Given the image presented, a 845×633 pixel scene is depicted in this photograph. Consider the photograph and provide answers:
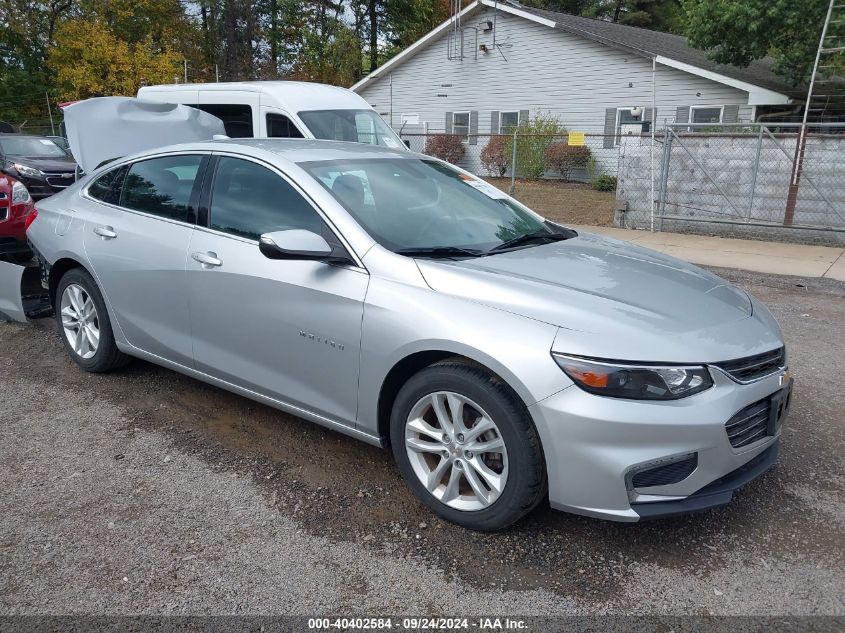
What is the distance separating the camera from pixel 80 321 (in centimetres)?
473

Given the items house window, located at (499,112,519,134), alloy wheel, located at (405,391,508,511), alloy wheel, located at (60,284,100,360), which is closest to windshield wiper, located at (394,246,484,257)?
alloy wheel, located at (405,391,508,511)

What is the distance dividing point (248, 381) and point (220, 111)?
833 centimetres

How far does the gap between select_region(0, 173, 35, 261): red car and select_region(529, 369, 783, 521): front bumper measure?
5.43m

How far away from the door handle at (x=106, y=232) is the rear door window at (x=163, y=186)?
180 millimetres

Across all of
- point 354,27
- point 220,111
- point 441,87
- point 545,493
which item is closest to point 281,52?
point 354,27

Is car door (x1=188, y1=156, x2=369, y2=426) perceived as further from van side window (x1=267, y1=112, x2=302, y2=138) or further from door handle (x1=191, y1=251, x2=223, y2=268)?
van side window (x1=267, y1=112, x2=302, y2=138)

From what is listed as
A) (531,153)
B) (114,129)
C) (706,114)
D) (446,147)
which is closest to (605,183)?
(531,153)

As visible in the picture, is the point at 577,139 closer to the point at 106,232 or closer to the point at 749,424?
the point at 106,232

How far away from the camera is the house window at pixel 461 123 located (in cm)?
2414

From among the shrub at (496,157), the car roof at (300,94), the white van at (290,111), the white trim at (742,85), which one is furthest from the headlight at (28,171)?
the white trim at (742,85)

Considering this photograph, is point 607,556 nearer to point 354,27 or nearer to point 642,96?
point 642,96

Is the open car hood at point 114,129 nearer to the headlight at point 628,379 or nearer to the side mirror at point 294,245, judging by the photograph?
the side mirror at point 294,245

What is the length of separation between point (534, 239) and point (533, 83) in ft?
66.0

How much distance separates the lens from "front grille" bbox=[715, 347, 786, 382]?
276cm
